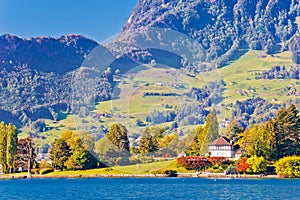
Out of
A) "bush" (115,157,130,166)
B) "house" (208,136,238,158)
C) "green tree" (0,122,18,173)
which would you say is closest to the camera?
"bush" (115,157,130,166)

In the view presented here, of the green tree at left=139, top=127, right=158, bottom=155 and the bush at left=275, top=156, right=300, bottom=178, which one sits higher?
the green tree at left=139, top=127, right=158, bottom=155

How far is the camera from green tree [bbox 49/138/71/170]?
386ft

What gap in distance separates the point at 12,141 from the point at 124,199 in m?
60.5

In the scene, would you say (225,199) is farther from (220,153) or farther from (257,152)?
(220,153)

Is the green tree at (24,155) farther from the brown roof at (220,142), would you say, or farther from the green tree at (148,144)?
the brown roof at (220,142)

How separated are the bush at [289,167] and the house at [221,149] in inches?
697

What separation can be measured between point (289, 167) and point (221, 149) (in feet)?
67.3

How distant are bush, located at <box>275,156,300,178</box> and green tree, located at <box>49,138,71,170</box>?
3669 cm

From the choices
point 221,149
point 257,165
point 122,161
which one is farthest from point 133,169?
point 257,165

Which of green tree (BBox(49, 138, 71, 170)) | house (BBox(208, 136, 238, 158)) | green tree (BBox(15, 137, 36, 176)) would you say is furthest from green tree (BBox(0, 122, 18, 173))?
house (BBox(208, 136, 238, 158))

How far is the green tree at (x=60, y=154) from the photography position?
118 metres

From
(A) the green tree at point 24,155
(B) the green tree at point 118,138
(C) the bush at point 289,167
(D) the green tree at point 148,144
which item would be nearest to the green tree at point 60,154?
(A) the green tree at point 24,155

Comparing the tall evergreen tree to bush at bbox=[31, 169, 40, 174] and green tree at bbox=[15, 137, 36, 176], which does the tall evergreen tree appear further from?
green tree at bbox=[15, 137, 36, 176]

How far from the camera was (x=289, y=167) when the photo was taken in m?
101
